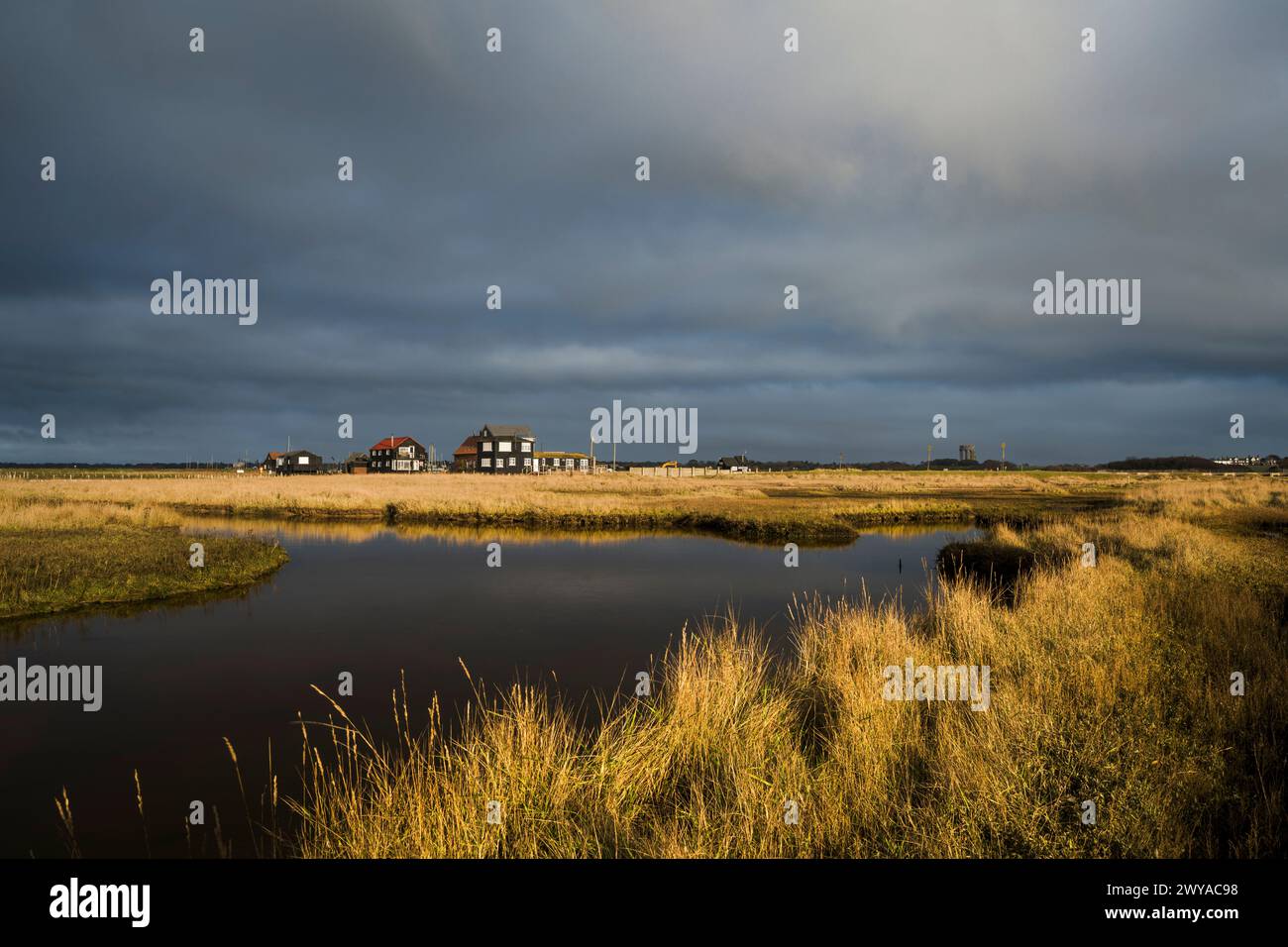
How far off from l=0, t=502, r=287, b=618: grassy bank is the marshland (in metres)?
0.68

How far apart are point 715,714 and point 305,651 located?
10604 millimetres

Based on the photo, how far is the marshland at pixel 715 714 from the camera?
18.1 feet

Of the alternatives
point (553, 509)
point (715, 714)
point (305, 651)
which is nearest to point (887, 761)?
point (715, 714)

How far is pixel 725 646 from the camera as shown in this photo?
10.1 meters

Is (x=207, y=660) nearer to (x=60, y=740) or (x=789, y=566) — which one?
(x=60, y=740)

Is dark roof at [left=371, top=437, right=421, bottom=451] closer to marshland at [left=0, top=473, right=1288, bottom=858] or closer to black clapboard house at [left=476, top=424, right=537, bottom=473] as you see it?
black clapboard house at [left=476, top=424, right=537, bottom=473]

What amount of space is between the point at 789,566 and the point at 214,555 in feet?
68.7

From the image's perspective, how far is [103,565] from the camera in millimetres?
18703

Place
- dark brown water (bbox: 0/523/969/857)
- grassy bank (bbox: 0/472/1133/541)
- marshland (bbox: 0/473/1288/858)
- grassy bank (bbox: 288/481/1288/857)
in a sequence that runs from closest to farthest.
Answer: grassy bank (bbox: 288/481/1288/857) < marshland (bbox: 0/473/1288/858) < dark brown water (bbox: 0/523/969/857) < grassy bank (bbox: 0/472/1133/541)

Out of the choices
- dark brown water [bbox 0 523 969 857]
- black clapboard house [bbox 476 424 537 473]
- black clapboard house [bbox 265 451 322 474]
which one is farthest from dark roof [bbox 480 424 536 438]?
dark brown water [bbox 0 523 969 857]

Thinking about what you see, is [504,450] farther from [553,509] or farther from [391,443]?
[553,509]

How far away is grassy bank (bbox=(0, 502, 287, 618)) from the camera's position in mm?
16516

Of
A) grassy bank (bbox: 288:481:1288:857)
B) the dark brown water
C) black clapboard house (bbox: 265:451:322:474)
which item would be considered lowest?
the dark brown water
